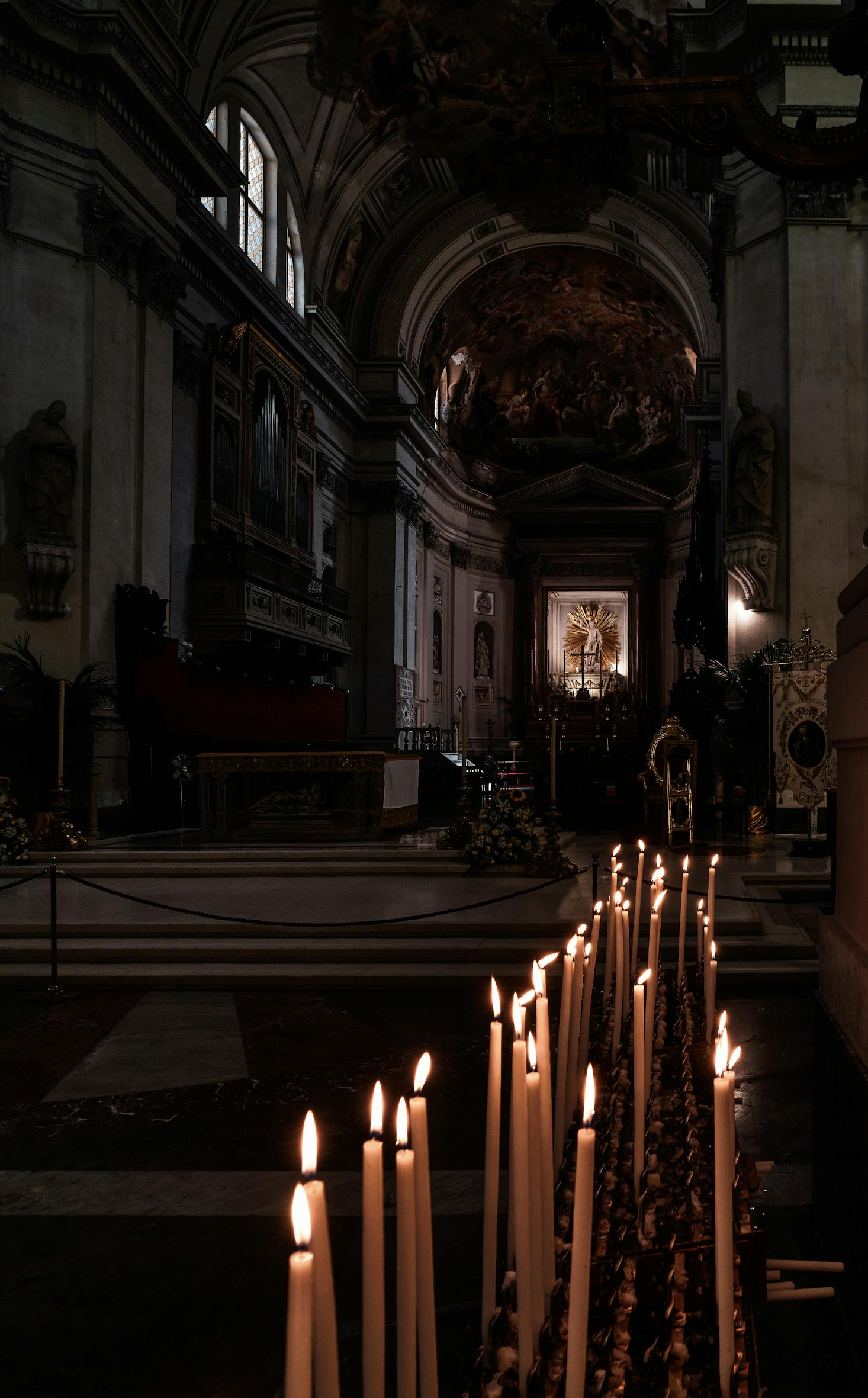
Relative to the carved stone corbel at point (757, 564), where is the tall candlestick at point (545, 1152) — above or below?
below

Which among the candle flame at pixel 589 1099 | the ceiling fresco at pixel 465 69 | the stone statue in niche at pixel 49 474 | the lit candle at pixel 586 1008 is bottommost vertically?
the lit candle at pixel 586 1008

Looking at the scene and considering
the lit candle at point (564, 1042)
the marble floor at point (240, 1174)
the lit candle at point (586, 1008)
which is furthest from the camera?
the lit candle at point (586, 1008)

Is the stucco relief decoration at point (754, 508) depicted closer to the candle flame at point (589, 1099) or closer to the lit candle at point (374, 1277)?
the candle flame at point (589, 1099)

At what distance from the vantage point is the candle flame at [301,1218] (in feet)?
2.64

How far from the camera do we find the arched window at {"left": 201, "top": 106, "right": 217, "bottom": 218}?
17494 mm

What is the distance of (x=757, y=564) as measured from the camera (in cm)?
1359

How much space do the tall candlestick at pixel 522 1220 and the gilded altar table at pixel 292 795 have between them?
9917 millimetres

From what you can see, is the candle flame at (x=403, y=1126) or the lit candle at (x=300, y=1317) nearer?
the lit candle at (x=300, y=1317)

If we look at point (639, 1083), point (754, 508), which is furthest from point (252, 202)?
point (639, 1083)

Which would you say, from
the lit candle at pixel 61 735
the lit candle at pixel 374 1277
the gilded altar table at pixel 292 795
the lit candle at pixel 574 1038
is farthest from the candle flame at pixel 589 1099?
the gilded altar table at pixel 292 795

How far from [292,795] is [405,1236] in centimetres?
1042

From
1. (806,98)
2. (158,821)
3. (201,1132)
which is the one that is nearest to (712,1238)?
(201,1132)

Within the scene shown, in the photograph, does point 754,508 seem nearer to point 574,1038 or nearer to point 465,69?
point 574,1038

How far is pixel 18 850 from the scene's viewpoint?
9.62 m
